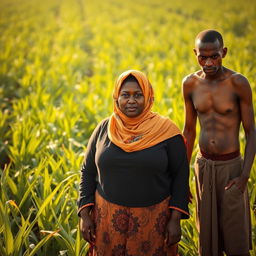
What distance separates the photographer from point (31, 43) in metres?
10.8

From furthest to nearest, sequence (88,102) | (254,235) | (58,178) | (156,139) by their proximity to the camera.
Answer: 1. (88,102)
2. (58,178)
3. (254,235)
4. (156,139)

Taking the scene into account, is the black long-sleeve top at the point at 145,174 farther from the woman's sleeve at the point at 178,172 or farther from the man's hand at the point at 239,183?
the man's hand at the point at 239,183

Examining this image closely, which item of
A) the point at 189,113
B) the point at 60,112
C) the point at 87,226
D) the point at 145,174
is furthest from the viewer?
the point at 60,112

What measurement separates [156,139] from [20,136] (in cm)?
209

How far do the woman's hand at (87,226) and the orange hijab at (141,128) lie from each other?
429 mm

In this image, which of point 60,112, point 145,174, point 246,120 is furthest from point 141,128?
point 60,112

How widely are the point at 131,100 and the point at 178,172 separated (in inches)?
16.5

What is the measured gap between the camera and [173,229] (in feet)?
5.65

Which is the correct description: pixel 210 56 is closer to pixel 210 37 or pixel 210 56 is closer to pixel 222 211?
pixel 210 37

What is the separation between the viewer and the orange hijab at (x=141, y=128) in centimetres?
169

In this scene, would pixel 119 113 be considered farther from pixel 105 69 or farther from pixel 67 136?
pixel 105 69

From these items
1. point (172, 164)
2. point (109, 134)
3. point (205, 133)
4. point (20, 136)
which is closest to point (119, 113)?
point (109, 134)

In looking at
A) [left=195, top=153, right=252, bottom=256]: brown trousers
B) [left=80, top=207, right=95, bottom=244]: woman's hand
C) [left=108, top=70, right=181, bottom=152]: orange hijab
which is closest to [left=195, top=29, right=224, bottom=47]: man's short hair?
[left=108, top=70, right=181, bottom=152]: orange hijab

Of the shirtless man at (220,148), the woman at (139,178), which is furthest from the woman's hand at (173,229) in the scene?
the shirtless man at (220,148)
